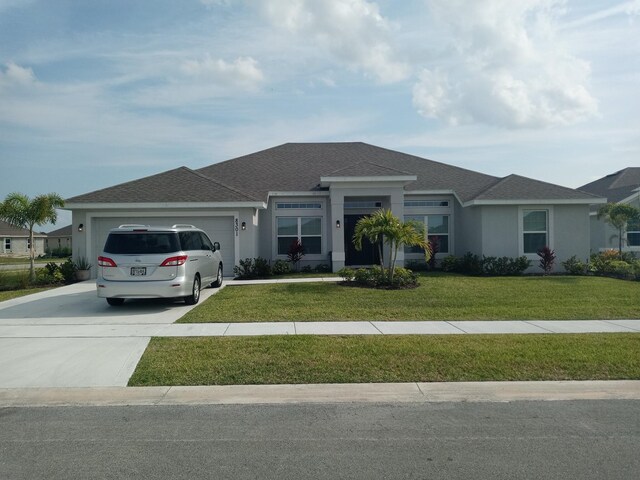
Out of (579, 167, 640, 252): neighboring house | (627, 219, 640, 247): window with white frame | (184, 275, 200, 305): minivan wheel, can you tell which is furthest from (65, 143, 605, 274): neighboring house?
(627, 219, 640, 247): window with white frame

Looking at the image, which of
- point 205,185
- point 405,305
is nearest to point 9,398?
point 405,305

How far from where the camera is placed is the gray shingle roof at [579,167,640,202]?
992 inches

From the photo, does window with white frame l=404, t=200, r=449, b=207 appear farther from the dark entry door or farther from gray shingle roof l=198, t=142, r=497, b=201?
the dark entry door

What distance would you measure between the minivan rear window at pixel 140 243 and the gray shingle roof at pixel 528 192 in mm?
11844

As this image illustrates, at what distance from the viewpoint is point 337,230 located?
18516mm

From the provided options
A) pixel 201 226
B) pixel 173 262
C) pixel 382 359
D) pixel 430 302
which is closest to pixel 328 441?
pixel 382 359

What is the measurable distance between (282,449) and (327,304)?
7.10m

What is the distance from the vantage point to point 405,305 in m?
11.5

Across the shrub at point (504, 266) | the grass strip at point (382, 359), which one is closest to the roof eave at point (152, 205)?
the shrub at point (504, 266)

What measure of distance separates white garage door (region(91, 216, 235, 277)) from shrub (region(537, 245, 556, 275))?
11.3 meters

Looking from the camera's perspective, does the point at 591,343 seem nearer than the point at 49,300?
Yes

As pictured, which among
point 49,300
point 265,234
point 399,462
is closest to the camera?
point 399,462

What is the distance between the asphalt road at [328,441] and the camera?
402cm

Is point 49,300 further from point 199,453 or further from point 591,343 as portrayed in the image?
point 591,343
